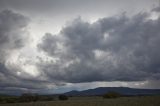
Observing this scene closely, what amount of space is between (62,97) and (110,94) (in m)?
32.7

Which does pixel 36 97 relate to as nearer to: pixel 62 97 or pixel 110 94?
pixel 62 97

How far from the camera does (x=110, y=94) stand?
425ft

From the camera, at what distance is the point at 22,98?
5039 inches

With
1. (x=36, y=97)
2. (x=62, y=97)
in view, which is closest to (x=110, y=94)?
(x=62, y=97)

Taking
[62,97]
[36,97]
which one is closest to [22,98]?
[36,97]

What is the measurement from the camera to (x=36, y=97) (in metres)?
133

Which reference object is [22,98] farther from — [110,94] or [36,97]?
[110,94]

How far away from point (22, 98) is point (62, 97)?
2735 centimetres

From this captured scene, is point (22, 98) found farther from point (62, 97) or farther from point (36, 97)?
point (62, 97)

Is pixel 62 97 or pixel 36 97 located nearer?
pixel 36 97

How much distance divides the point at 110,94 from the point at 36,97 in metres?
42.5

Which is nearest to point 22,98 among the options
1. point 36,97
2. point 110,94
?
point 36,97

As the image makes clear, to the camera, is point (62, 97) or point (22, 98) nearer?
point (22, 98)

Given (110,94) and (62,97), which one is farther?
(62,97)
